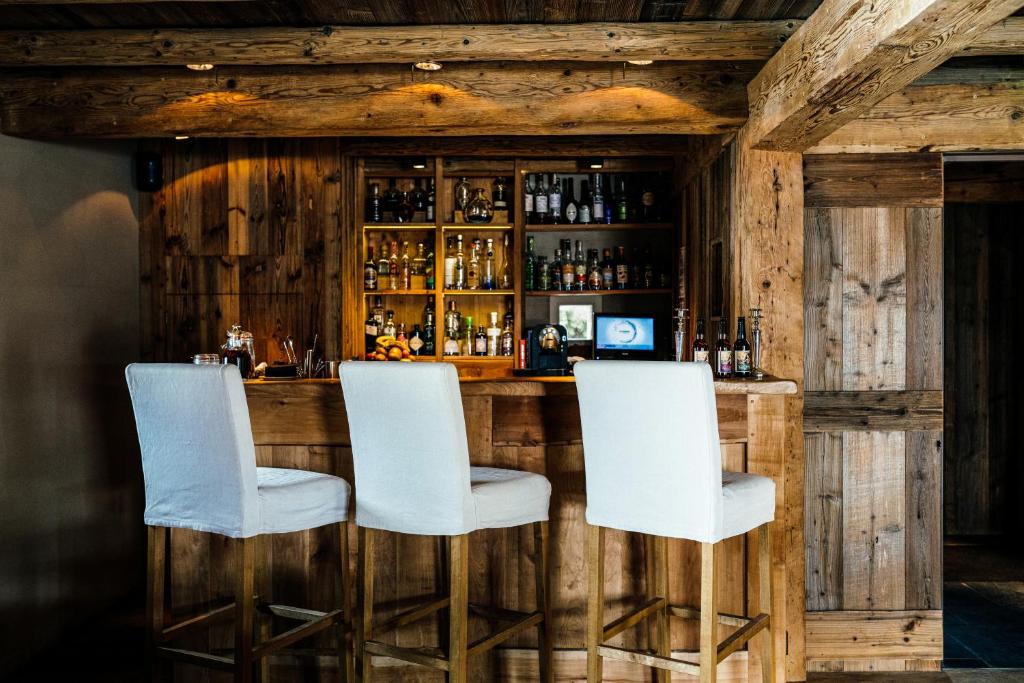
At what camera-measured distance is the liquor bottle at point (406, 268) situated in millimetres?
Result: 5203

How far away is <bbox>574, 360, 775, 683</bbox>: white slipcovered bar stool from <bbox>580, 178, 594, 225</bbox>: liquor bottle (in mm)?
2914

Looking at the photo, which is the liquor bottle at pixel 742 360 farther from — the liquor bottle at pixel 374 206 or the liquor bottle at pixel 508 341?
the liquor bottle at pixel 374 206

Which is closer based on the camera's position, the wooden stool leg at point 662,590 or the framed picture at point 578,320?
the wooden stool leg at point 662,590

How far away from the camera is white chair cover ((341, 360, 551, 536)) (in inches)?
93.0

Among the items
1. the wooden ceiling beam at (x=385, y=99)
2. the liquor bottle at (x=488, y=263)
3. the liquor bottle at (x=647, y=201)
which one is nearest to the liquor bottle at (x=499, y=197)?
the liquor bottle at (x=488, y=263)

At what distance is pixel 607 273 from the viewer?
525cm

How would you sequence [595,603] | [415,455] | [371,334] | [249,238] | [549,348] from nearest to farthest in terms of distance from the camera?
[415,455], [595,603], [549,348], [249,238], [371,334]

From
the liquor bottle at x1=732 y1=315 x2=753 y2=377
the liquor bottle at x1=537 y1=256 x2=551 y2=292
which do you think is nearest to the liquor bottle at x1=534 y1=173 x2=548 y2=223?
the liquor bottle at x1=537 y1=256 x2=551 y2=292

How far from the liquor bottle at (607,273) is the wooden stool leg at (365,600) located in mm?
3003

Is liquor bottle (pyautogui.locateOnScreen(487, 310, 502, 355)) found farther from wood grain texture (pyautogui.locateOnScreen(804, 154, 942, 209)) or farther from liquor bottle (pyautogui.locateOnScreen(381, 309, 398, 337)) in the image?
wood grain texture (pyautogui.locateOnScreen(804, 154, 942, 209))

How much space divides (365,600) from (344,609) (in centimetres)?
23

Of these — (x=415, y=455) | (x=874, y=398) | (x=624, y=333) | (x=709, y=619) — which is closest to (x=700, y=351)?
(x=874, y=398)

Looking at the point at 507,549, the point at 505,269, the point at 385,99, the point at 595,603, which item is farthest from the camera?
the point at 505,269

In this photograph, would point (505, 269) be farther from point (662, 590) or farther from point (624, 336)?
point (662, 590)
